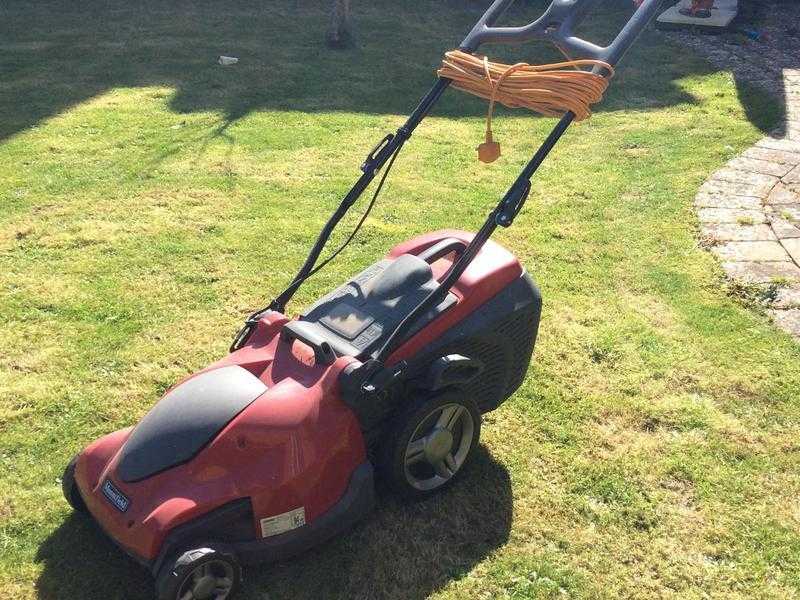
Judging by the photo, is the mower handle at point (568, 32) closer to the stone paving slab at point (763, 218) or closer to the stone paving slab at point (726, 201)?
the stone paving slab at point (763, 218)

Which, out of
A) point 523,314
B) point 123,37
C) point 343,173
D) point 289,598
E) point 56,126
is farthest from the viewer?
point 123,37

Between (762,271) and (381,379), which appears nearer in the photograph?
(381,379)

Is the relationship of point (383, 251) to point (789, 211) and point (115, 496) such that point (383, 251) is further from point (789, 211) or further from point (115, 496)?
point (789, 211)

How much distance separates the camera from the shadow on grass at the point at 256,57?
354 inches

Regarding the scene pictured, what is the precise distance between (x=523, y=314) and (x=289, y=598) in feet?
5.44

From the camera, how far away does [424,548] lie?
3.36 meters

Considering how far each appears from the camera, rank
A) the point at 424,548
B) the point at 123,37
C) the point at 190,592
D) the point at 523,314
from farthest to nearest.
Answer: the point at 123,37, the point at 523,314, the point at 424,548, the point at 190,592

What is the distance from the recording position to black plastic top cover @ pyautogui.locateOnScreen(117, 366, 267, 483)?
2928 millimetres

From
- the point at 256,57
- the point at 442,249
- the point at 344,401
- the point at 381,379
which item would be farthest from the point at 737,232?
the point at 256,57

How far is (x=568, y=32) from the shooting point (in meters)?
3.47

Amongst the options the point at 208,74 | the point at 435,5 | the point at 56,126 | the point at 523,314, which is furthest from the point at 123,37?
the point at 523,314

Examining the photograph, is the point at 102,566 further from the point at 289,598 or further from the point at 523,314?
the point at 523,314

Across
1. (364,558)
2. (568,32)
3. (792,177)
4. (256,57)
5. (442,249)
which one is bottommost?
(256,57)

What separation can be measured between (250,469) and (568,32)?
238 centimetres
